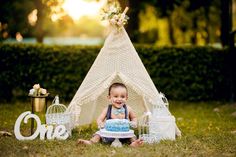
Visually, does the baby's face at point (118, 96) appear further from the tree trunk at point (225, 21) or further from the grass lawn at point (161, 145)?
the tree trunk at point (225, 21)

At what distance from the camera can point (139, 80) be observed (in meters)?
9.34

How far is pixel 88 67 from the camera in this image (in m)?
15.3

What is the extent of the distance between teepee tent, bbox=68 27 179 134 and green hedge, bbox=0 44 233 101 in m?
5.58

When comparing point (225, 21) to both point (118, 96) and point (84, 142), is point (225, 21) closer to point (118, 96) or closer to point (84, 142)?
point (118, 96)

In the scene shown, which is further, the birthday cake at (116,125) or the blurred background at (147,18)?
the blurred background at (147,18)

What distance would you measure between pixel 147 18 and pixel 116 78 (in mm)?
18352

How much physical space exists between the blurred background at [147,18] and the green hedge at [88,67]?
1319 millimetres

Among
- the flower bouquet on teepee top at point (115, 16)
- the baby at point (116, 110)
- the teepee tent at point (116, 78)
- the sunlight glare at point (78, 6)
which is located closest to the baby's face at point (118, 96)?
the baby at point (116, 110)

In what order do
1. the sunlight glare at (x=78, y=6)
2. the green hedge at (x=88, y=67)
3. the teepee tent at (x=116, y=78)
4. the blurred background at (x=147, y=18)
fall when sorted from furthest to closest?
the sunlight glare at (x=78, y=6)
the blurred background at (x=147, y=18)
the green hedge at (x=88, y=67)
the teepee tent at (x=116, y=78)

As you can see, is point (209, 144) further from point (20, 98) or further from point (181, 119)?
point (20, 98)

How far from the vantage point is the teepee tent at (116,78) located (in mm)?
9305

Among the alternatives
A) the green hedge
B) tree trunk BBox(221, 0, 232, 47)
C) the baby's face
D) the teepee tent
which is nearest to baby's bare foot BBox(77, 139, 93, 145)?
the baby's face

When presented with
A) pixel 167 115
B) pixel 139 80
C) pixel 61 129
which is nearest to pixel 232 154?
pixel 167 115

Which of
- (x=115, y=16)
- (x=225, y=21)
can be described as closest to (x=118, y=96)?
(x=115, y=16)
